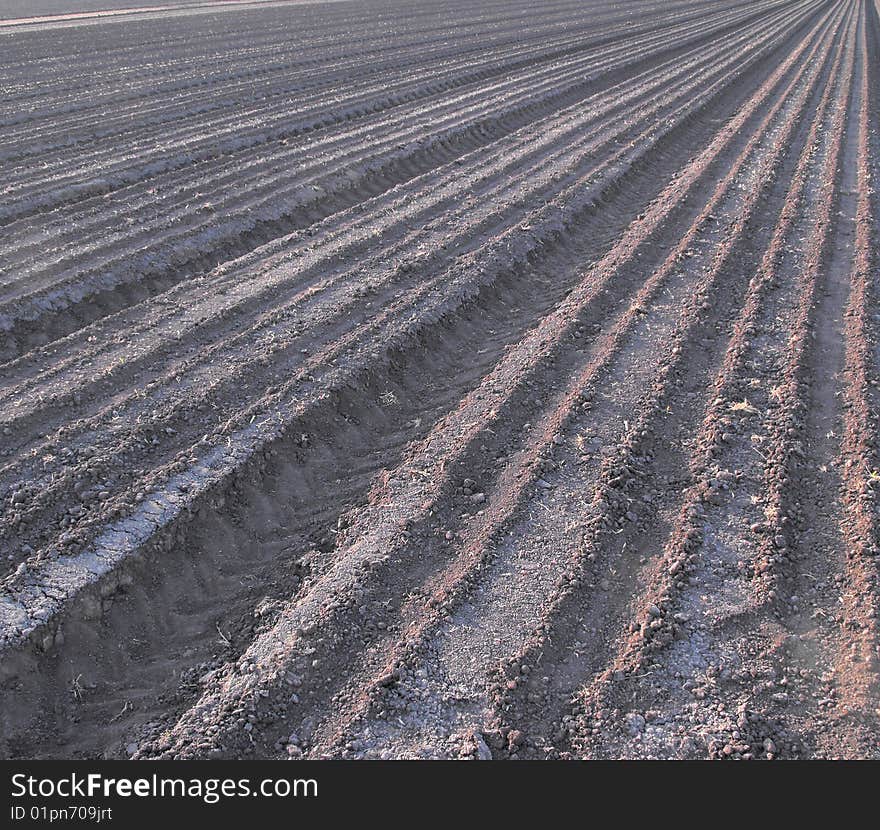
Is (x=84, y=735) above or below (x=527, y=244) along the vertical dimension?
below

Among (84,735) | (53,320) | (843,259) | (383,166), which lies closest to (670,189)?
(843,259)

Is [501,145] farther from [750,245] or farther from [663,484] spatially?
[663,484]

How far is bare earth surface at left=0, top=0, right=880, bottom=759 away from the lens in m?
5.30

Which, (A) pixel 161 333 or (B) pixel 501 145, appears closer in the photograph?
(A) pixel 161 333

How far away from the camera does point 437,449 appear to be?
25.2 ft

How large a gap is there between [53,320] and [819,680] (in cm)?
950

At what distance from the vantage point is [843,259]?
37.3 feet

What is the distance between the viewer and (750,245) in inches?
469

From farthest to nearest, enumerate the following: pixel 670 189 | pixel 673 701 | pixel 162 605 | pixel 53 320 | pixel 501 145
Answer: pixel 501 145, pixel 670 189, pixel 53 320, pixel 162 605, pixel 673 701

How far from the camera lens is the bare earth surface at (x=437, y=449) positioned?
5305 millimetres

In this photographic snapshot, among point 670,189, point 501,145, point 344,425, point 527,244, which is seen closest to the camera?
point 344,425

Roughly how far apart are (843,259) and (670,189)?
4106 mm

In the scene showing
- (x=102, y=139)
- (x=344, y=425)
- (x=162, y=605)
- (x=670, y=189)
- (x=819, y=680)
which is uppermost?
(x=102, y=139)

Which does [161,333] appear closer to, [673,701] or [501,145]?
[673,701]
